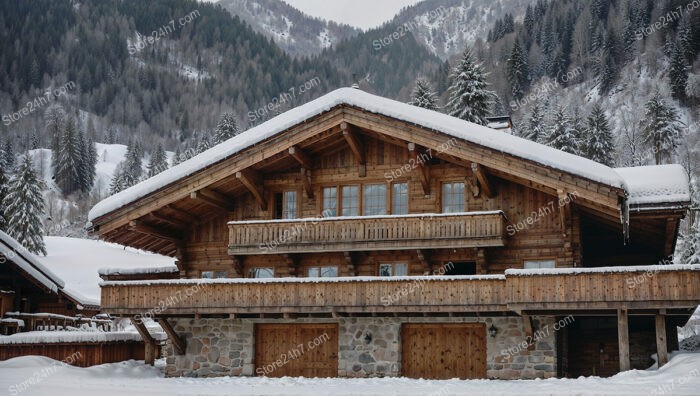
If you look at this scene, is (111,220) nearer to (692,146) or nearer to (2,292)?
(2,292)

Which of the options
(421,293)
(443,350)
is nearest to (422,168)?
(421,293)

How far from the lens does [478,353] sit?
82.7 ft

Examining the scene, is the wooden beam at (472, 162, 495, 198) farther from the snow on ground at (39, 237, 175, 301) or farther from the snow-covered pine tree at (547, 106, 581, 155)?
the snow on ground at (39, 237, 175, 301)

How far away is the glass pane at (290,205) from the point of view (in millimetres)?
28922

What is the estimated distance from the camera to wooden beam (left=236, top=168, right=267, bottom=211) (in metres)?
27.5

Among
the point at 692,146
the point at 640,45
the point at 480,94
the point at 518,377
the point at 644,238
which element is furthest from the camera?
the point at 640,45

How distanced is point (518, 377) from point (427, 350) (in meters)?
2.99


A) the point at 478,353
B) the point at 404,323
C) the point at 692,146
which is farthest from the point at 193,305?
the point at 692,146

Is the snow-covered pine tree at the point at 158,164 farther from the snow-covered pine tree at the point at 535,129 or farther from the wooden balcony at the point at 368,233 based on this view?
the wooden balcony at the point at 368,233

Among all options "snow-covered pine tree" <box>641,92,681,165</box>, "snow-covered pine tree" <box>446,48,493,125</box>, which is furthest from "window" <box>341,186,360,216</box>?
"snow-covered pine tree" <box>641,92,681,165</box>

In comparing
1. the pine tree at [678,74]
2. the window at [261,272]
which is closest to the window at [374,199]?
the window at [261,272]

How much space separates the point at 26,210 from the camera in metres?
67.3

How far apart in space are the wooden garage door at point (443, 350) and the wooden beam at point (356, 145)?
5.81 metres

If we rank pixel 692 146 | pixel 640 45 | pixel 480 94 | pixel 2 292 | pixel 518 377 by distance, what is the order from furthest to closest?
pixel 640 45 → pixel 692 146 → pixel 480 94 → pixel 2 292 → pixel 518 377
